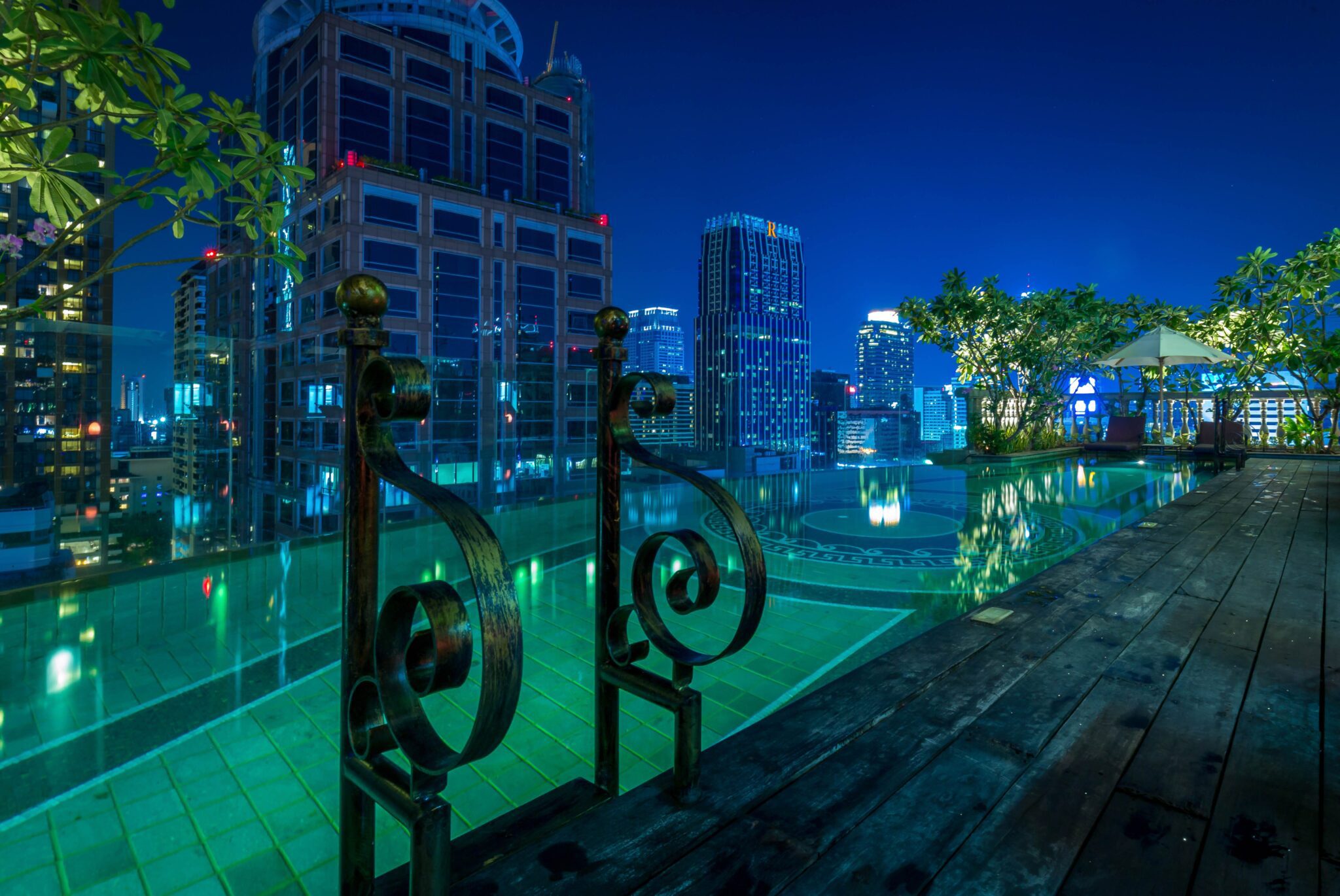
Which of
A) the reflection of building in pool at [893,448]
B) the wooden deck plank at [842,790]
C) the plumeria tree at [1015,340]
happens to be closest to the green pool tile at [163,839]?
the wooden deck plank at [842,790]

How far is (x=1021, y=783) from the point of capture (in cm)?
112

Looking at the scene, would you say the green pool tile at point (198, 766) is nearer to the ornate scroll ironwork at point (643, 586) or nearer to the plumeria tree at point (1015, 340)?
the ornate scroll ironwork at point (643, 586)

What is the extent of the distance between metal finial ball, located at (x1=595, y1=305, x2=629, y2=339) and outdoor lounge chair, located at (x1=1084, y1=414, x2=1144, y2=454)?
14735mm

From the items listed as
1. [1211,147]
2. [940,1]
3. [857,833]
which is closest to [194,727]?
[857,833]

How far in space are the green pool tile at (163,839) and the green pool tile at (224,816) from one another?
29mm

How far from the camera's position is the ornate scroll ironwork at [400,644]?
0.61 metres

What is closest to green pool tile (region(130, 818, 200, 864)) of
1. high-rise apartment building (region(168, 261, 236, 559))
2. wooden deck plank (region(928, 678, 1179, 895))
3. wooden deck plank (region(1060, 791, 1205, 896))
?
wooden deck plank (region(928, 678, 1179, 895))

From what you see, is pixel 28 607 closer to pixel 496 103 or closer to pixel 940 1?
pixel 496 103

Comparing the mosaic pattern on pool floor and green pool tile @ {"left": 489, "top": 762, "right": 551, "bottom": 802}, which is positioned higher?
the mosaic pattern on pool floor

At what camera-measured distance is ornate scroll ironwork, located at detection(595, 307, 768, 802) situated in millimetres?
986

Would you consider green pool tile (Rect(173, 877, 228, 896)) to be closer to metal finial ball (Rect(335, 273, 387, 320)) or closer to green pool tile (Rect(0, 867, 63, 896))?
green pool tile (Rect(0, 867, 63, 896))

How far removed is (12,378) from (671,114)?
121708 mm

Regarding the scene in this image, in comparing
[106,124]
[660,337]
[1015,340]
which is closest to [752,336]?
[660,337]

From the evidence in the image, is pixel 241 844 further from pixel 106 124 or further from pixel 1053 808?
pixel 106 124
